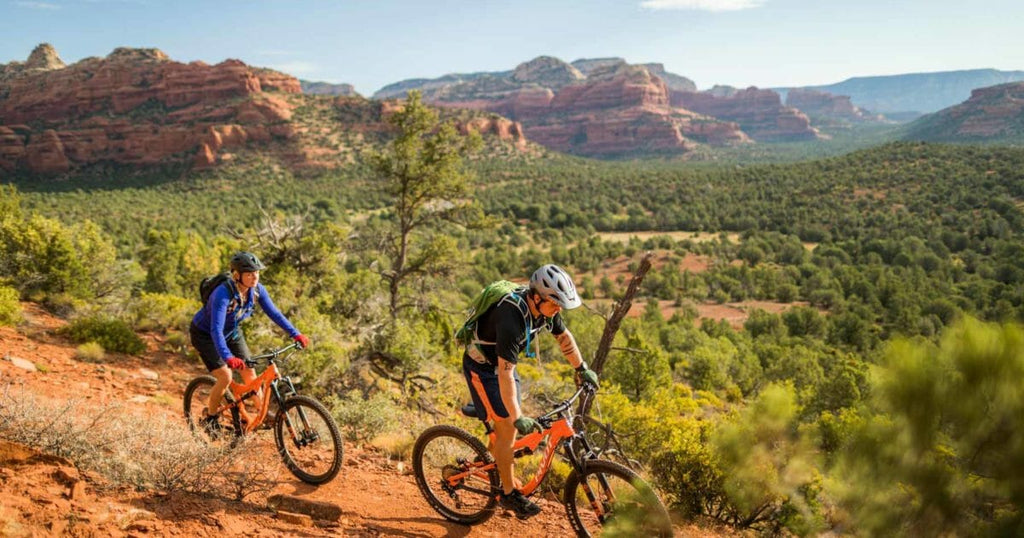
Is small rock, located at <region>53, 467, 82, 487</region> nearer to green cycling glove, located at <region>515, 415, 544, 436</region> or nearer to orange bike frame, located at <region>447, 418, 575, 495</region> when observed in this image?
orange bike frame, located at <region>447, 418, 575, 495</region>

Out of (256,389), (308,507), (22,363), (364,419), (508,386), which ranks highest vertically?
(508,386)

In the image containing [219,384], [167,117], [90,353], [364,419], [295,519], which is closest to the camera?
[295,519]

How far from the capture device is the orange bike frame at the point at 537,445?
3.71 meters

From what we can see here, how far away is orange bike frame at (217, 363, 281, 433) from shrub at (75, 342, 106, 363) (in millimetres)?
4602

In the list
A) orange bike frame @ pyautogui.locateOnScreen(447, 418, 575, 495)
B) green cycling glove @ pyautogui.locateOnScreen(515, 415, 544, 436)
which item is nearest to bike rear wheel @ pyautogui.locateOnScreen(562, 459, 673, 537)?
orange bike frame @ pyautogui.locateOnScreen(447, 418, 575, 495)

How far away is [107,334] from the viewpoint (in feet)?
28.8

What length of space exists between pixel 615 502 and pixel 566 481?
50 centimetres

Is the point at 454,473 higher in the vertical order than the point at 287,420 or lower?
lower

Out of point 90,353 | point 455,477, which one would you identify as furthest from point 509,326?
point 90,353

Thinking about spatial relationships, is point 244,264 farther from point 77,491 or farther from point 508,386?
point 508,386

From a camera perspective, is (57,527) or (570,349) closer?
(57,527)

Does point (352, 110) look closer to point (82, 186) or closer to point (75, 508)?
point (82, 186)

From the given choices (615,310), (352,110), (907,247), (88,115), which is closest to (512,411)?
(615,310)

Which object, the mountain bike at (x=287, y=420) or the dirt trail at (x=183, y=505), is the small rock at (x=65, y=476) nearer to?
the dirt trail at (x=183, y=505)
